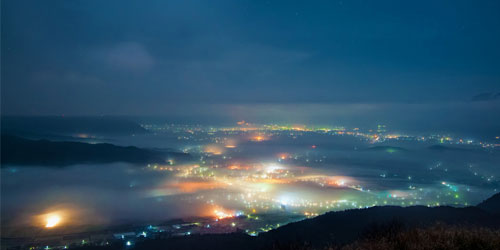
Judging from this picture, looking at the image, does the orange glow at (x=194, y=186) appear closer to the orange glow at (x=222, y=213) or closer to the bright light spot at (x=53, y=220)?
the orange glow at (x=222, y=213)

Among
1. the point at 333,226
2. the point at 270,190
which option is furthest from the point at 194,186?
the point at 333,226

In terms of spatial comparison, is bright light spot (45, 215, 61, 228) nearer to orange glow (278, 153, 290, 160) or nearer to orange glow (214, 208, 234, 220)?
orange glow (214, 208, 234, 220)

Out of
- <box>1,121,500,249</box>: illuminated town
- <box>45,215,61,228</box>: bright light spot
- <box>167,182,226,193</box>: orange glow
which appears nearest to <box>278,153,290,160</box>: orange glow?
<box>1,121,500,249</box>: illuminated town

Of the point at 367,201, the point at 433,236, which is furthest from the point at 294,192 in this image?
the point at 433,236

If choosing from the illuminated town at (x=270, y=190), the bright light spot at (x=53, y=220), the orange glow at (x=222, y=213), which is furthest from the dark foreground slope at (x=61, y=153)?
the orange glow at (x=222, y=213)

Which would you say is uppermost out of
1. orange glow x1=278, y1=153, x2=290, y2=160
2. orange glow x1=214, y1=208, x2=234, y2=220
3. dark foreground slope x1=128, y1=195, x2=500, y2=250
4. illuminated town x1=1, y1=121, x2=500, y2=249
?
orange glow x1=278, y1=153, x2=290, y2=160

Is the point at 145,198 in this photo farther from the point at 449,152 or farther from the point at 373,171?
the point at 449,152

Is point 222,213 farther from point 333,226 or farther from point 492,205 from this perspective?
point 492,205

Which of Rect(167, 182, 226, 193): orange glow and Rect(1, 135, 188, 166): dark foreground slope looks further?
Rect(1, 135, 188, 166): dark foreground slope
